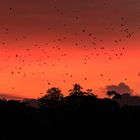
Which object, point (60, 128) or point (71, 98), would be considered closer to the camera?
point (60, 128)

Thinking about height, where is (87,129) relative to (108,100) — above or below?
below

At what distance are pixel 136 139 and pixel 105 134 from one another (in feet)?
24.4

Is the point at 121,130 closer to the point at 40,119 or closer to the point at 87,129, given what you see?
the point at 87,129

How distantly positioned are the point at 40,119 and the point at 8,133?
46.1 ft

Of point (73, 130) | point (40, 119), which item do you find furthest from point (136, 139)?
point (40, 119)

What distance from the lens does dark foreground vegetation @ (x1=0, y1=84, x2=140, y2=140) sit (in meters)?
144

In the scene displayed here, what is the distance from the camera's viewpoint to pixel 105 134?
5694 inches

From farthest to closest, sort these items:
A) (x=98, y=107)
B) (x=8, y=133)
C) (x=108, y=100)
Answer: (x=108, y=100) → (x=98, y=107) → (x=8, y=133)

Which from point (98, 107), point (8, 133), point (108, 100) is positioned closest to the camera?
point (8, 133)

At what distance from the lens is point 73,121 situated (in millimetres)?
148125

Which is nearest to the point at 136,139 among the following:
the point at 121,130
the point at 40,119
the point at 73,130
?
the point at 121,130

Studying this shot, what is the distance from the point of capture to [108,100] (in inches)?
6526

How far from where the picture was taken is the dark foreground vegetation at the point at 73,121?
14400cm

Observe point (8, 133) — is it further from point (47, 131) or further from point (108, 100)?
point (108, 100)
